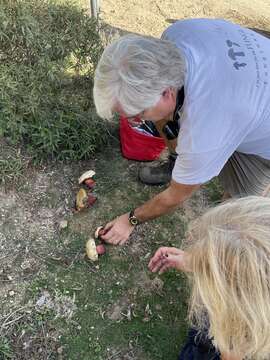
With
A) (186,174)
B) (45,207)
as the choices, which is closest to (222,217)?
(186,174)

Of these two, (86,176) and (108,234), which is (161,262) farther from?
(86,176)

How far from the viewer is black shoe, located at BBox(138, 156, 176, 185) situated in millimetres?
3020

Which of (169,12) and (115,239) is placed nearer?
(115,239)

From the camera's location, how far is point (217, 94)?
1931 millimetres

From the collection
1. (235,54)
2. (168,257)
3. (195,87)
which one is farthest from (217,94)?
(168,257)

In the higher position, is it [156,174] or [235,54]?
[235,54]

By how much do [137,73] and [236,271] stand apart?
85 centimetres

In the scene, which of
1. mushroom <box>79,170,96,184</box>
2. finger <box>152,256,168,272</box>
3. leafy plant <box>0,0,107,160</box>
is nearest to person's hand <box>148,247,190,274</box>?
finger <box>152,256,168,272</box>


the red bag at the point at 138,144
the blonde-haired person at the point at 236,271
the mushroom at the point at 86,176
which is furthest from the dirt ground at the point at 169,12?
the blonde-haired person at the point at 236,271

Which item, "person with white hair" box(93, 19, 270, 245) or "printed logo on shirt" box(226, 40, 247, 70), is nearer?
"person with white hair" box(93, 19, 270, 245)

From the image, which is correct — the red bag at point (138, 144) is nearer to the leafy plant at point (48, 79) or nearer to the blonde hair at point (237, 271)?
the leafy plant at point (48, 79)

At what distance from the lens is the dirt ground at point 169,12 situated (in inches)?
165

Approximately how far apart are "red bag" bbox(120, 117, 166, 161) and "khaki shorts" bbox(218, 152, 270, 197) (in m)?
0.50

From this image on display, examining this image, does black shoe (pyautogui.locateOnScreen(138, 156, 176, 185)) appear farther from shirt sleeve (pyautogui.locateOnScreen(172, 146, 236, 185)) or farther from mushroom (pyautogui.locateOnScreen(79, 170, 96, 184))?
shirt sleeve (pyautogui.locateOnScreen(172, 146, 236, 185))
